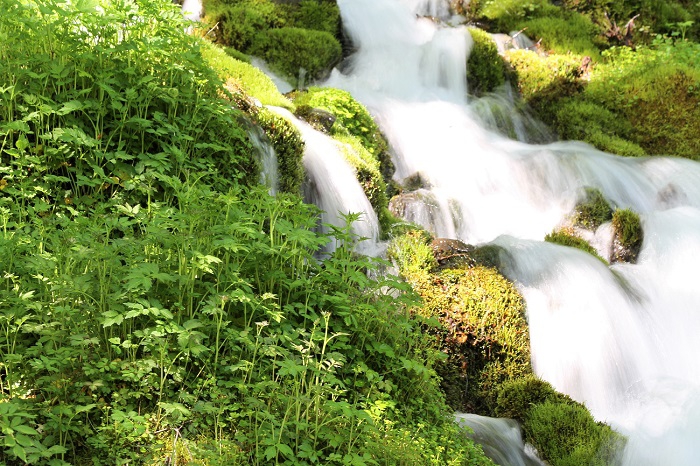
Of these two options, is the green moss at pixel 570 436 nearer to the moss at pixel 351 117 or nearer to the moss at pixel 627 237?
the moss at pixel 627 237

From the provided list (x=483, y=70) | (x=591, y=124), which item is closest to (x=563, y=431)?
(x=591, y=124)

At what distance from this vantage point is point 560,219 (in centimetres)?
909

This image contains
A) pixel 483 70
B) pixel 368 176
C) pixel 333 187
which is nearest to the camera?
pixel 333 187

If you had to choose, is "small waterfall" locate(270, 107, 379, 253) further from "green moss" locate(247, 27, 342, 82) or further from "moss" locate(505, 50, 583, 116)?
"moss" locate(505, 50, 583, 116)

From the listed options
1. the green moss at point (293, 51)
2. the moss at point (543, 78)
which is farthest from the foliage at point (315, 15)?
the moss at point (543, 78)

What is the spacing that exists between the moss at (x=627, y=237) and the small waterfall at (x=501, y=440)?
353cm

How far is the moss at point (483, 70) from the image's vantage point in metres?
12.5

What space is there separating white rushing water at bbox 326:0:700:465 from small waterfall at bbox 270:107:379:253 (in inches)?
48.3

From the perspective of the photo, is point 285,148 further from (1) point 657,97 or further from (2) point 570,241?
(1) point 657,97

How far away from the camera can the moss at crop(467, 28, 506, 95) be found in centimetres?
1247

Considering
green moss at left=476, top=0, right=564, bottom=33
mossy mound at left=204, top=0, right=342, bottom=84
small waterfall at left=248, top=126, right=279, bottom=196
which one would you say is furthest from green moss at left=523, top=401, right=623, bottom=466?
green moss at left=476, top=0, right=564, bottom=33

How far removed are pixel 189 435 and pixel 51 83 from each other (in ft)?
9.62

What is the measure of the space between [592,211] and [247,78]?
4593mm

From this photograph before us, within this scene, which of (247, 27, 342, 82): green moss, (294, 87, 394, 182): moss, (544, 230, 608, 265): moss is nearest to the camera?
(544, 230, 608, 265): moss
